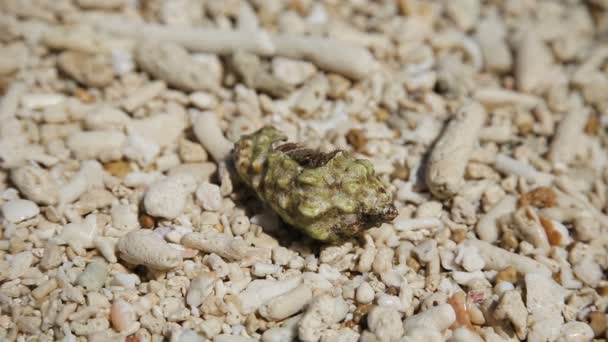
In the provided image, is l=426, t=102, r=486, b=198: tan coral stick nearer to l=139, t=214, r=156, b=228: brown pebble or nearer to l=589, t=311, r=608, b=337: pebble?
l=589, t=311, r=608, b=337: pebble

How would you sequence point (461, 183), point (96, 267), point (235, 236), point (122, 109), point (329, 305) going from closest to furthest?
point (329, 305) < point (96, 267) < point (235, 236) < point (461, 183) < point (122, 109)

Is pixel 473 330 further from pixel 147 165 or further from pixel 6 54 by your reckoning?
pixel 6 54

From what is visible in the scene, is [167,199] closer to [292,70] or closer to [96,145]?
[96,145]

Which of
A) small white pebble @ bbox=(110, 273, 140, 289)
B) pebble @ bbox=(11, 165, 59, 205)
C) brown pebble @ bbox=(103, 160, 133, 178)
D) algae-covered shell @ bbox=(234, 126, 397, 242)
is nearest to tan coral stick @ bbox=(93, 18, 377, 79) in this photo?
brown pebble @ bbox=(103, 160, 133, 178)

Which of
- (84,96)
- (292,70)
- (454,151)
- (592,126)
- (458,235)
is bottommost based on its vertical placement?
(458,235)

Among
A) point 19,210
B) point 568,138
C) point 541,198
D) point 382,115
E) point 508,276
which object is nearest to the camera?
point 508,276

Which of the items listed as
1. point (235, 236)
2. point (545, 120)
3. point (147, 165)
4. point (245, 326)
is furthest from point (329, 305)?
point (545, 120)

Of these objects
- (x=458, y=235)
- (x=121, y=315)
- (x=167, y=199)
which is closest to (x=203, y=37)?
(x=167, y=199)

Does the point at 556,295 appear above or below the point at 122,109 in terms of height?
below
